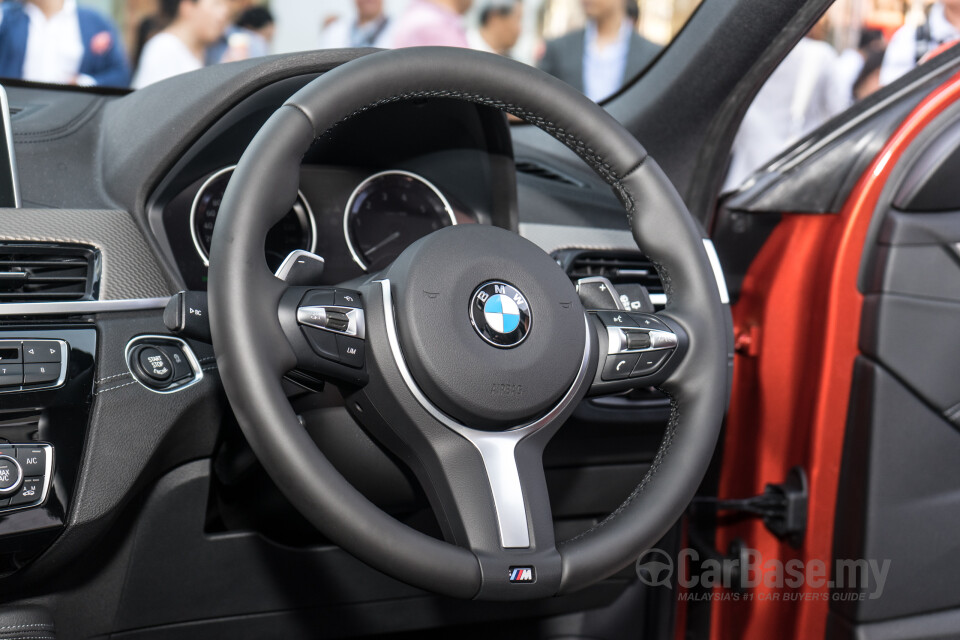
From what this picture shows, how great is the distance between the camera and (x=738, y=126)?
A: 63.7 inches

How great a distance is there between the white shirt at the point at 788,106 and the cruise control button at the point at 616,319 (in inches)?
28.8

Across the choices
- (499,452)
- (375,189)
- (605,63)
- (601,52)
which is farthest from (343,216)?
(601,52)

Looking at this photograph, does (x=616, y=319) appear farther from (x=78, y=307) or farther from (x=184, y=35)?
(x=184, y=35)

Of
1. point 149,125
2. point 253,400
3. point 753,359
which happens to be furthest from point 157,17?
point 253,400

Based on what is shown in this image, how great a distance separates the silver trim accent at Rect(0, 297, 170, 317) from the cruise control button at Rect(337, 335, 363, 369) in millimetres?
315

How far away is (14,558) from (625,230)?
38.9 inches

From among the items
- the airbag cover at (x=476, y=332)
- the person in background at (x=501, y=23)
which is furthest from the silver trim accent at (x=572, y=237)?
the person in background at (x=501, y=23)

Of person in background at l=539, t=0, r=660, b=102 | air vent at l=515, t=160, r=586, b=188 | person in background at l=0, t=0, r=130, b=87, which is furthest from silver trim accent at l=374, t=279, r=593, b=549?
person in background at l=0, t=0, r=130, b=87

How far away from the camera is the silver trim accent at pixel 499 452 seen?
91 centimetres

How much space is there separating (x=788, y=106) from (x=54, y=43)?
166cm

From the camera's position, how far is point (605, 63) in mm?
2131

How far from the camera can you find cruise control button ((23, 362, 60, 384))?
1024 millimetres

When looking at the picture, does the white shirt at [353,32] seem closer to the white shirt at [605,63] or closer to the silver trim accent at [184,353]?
the white shirt at [605,63]

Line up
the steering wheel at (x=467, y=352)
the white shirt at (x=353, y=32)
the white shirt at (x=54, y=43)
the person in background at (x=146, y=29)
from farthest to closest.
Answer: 1. the white shirt at (x=353, y=32)
2. the person in background at (x=146, y=29)
3. the white shirt at (x=54, y=43)
4. the steering wheel at (x=467, y=352)
